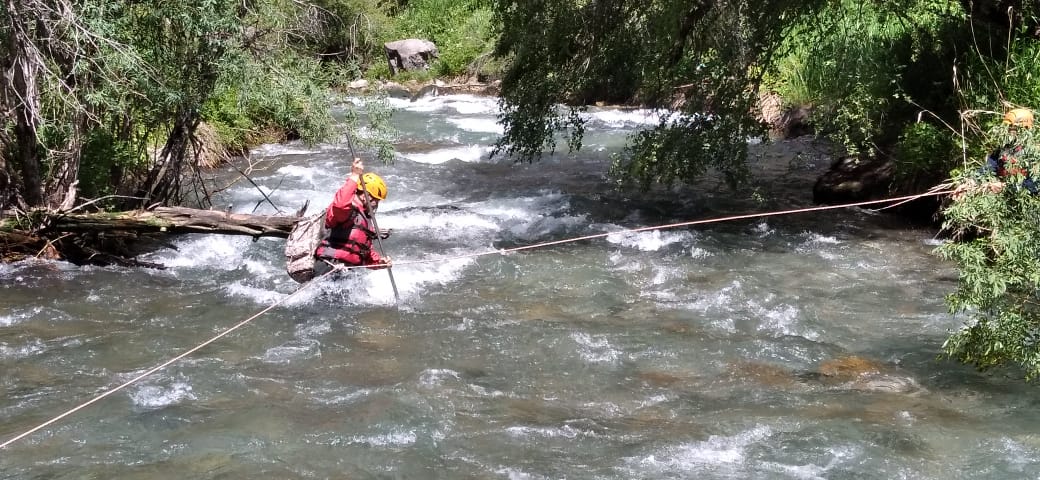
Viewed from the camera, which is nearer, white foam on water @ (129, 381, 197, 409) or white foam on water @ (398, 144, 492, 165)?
white foam on water @ (129, 381, 197, 409)

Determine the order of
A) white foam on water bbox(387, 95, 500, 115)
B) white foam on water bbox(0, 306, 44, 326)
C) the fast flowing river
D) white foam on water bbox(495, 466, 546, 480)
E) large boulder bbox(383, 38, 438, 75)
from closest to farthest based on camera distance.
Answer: white foam on water bbox(495, 466, 546, 480)
the fast flowing river
white foam on water bbox(0, 306, 44, 326)
white foam on water bbox(387, 95, 500, 115)
large boulder bbox(383, 38, 438, 75)

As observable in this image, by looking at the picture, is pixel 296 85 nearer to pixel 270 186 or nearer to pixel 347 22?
pixel 270 186

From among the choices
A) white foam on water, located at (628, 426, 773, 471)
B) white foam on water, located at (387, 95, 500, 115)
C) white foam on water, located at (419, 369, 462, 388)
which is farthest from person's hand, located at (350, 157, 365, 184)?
white foam on water, located at (387, 95, 500, 115)

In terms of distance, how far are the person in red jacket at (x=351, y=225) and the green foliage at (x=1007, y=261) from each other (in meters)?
4.78

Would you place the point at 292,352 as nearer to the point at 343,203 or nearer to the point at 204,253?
the point at 343,203

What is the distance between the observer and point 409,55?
27.4 m

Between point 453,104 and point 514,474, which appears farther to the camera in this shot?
point 453,104

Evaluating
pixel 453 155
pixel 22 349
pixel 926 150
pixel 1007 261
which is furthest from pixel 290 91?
pixel 453 155

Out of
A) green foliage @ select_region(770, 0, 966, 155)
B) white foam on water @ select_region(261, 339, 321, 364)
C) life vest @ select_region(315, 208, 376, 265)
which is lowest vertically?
white foam on water @ select_region(261, 339, 321, 364)

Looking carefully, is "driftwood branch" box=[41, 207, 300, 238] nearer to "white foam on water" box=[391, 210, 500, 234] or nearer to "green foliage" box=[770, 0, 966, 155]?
"white foam on water" box=[391, 210, 500, 234]

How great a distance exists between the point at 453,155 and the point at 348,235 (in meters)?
8.49

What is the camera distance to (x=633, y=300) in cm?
900

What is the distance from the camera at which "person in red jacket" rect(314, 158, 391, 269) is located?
847cm

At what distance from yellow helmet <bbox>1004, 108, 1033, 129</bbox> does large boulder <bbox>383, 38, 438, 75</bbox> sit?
860 inches
